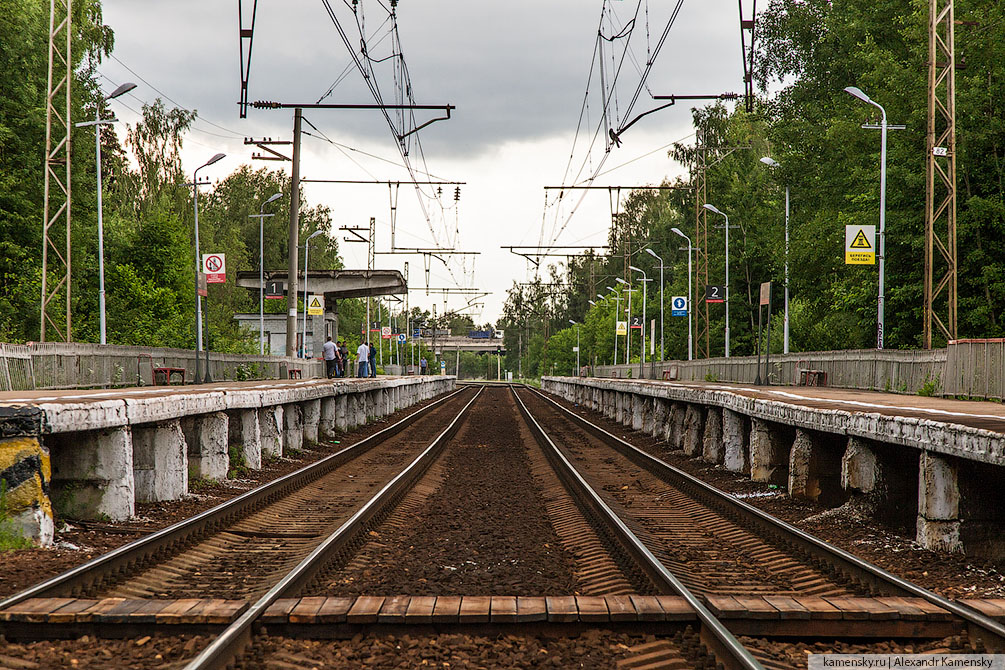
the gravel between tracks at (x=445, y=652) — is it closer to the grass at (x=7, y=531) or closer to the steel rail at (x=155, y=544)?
the steel rail at (x=155, y=544)

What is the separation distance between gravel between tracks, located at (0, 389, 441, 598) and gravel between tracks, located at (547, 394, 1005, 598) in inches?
257

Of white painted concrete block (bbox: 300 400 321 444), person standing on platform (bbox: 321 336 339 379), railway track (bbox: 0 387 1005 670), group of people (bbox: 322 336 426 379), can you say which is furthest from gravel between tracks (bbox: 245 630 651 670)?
person standing on platform (bbox: 321 336 339 379)

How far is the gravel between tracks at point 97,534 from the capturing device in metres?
7.11

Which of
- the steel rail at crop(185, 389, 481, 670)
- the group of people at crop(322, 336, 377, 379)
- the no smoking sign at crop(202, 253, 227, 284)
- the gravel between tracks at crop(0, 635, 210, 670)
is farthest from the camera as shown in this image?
the group of people at crop(322, 336, 377, 379)

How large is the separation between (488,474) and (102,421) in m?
7.28

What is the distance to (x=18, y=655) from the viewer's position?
17.3 feet

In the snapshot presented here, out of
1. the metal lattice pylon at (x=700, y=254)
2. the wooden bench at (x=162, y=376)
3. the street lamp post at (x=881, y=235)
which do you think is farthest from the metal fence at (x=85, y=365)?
the metal lattice pylon at (x=700, y=254)

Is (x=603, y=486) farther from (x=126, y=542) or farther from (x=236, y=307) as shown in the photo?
(x=236, y=307)

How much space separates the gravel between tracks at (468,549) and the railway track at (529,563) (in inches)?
1.5

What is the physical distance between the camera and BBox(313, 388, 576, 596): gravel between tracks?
7.09 m

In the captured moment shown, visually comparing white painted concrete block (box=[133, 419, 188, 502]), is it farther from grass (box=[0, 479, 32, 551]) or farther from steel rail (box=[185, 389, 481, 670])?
grass (box=[0, 479, 32, 551])

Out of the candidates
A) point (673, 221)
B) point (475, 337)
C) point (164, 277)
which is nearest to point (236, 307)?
point (164, 277)

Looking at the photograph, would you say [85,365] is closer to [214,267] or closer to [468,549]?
[214,267]

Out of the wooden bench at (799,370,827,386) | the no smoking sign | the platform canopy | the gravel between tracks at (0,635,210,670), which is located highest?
the platform canopy
